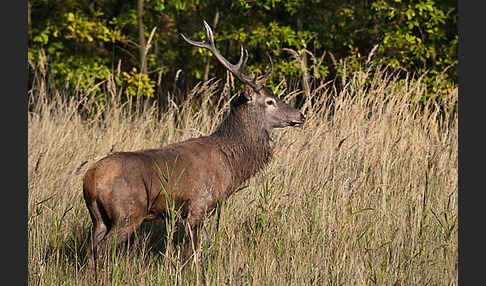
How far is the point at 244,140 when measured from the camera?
4.86 meters

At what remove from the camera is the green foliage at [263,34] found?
9984 millimetres

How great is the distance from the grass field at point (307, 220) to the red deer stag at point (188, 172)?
159 millimetres

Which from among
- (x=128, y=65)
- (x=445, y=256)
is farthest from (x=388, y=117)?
(x=128, y=65)

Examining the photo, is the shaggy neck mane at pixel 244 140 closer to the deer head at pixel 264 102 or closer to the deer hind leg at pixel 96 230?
the deer head at pixel 264 102

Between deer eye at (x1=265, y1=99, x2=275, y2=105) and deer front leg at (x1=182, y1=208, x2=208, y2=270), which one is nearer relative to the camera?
deer front leg at (x1=182, y1=208, x2=208, y2=270)

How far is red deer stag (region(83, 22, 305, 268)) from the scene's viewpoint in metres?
3.80

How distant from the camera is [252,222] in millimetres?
4164

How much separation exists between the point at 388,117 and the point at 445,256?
2197 mm

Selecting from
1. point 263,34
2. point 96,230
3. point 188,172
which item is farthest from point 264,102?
point 263,34

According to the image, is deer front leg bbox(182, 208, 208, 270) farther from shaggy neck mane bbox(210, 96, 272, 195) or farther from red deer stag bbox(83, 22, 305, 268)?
shaggy neck mane bbox(210, 96, 272, 195)

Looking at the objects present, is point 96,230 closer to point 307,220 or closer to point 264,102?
point 307,220

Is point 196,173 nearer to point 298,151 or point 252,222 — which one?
point 252,222

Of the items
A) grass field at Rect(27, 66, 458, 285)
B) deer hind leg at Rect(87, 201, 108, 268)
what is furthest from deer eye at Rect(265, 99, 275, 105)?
deer hind leg at Rect(87, 201, 108, 268)

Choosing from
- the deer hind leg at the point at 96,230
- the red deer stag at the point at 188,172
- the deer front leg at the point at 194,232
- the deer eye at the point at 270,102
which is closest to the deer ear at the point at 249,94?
the red deer stag at the point at 188,172
